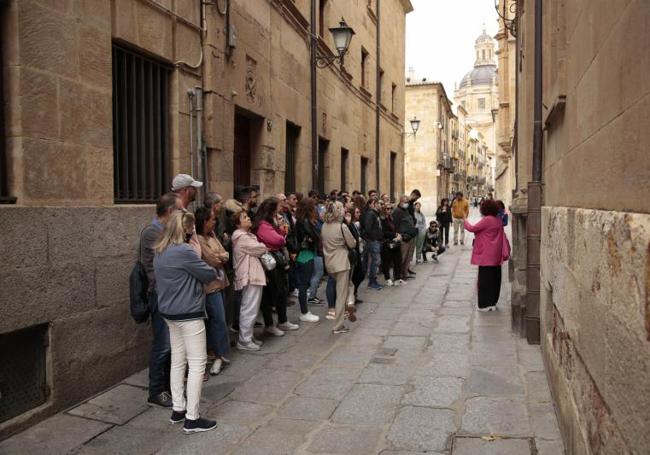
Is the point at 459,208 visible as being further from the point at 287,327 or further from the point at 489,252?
the point at 287,327

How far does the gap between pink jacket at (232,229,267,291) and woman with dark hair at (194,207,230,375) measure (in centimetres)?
65

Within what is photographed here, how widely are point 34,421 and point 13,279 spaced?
1060 millimetres

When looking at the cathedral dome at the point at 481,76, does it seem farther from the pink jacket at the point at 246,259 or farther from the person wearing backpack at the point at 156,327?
the person wearing backpack at the point at 156,327

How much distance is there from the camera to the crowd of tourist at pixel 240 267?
436 centimetres

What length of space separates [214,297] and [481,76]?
5137 inches

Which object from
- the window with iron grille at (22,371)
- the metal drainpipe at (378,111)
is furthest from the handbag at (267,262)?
the metal drainpipe at (378,111)

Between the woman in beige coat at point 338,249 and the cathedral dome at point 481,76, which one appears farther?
the cathedral dome at point 481,76

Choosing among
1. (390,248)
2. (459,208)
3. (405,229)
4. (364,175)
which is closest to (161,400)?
(390,248)

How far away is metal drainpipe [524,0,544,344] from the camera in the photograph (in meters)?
6.57

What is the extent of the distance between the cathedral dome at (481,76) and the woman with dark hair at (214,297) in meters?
127

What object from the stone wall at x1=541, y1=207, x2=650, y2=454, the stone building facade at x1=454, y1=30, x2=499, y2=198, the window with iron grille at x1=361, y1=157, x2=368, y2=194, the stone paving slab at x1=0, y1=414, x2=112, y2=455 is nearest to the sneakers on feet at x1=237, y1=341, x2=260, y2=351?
the stone paving slab at x1=0, y1=414, x2=112, y2=455

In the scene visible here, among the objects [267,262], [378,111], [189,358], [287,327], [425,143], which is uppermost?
[425,143]

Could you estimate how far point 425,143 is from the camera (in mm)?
45500

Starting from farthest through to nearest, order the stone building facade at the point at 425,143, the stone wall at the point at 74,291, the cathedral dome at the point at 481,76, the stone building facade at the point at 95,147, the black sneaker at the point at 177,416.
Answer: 1. the cathedral dome at the point at 481,76
2. the stone building facade at the point at 425,143
3. the black sneaker at the point at 177,416
4. the stone building facade at the point at 95,147
5. the stone wall at the point at 74,291
